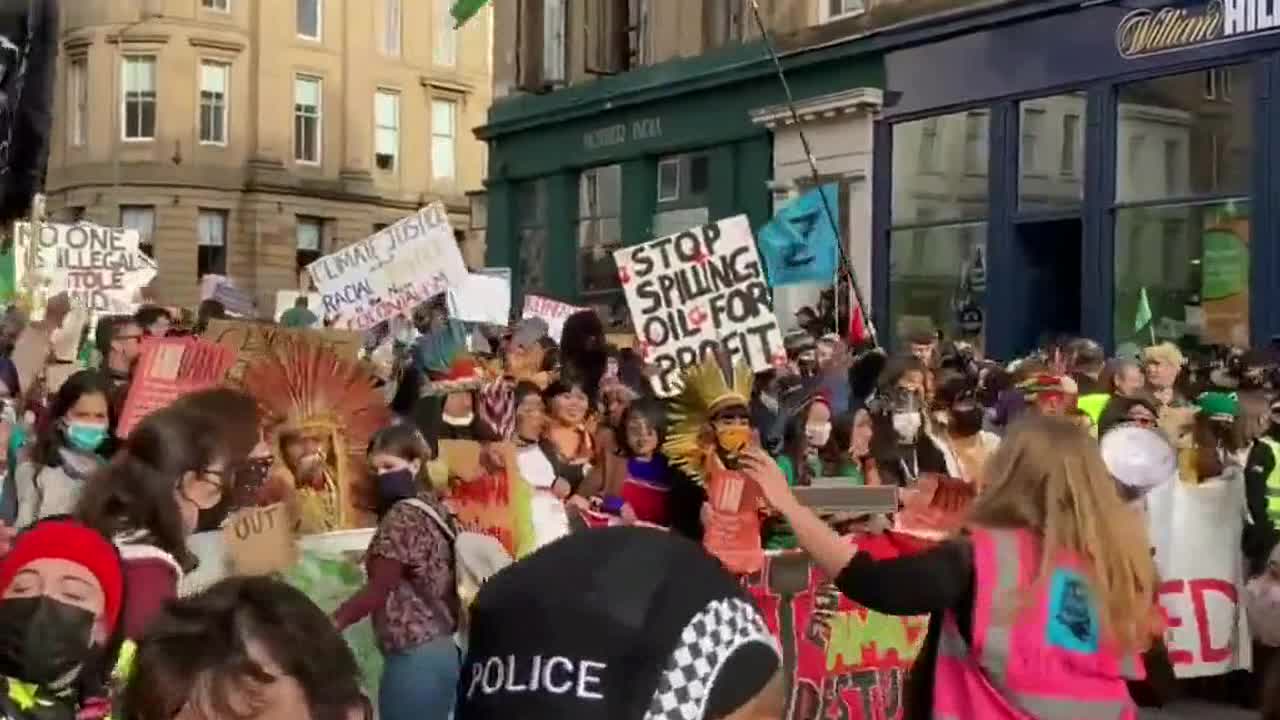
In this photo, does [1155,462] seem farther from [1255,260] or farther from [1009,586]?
[1255,260]

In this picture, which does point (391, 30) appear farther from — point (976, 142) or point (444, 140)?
point (976, 142)

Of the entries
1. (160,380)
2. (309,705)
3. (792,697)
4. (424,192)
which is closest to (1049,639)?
(309,705)

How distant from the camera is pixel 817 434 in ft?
31.6

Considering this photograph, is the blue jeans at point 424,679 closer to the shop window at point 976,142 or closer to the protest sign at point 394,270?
the protest sign at point 394,270

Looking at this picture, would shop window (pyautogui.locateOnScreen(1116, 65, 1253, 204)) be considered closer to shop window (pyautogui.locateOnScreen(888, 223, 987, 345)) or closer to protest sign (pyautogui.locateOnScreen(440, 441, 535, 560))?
shop window (pyautogui.locateOnScreen(888, 223, 987, 345))

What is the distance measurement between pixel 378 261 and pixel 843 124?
7386 mm

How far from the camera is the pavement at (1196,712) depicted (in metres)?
9.12

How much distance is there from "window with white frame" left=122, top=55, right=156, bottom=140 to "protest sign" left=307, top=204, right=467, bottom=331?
125ft

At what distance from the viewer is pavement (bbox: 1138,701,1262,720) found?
29.9 ft

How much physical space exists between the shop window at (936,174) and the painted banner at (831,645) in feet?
41.3

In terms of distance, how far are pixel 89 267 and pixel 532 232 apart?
39.6 ft

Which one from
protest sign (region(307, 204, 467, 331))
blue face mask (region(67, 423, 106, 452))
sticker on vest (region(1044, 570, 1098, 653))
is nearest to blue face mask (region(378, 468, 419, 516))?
blue face mask (region(67, 423, 106, 452))

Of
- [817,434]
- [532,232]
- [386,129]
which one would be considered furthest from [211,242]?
[817,434]

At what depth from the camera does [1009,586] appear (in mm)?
4102
